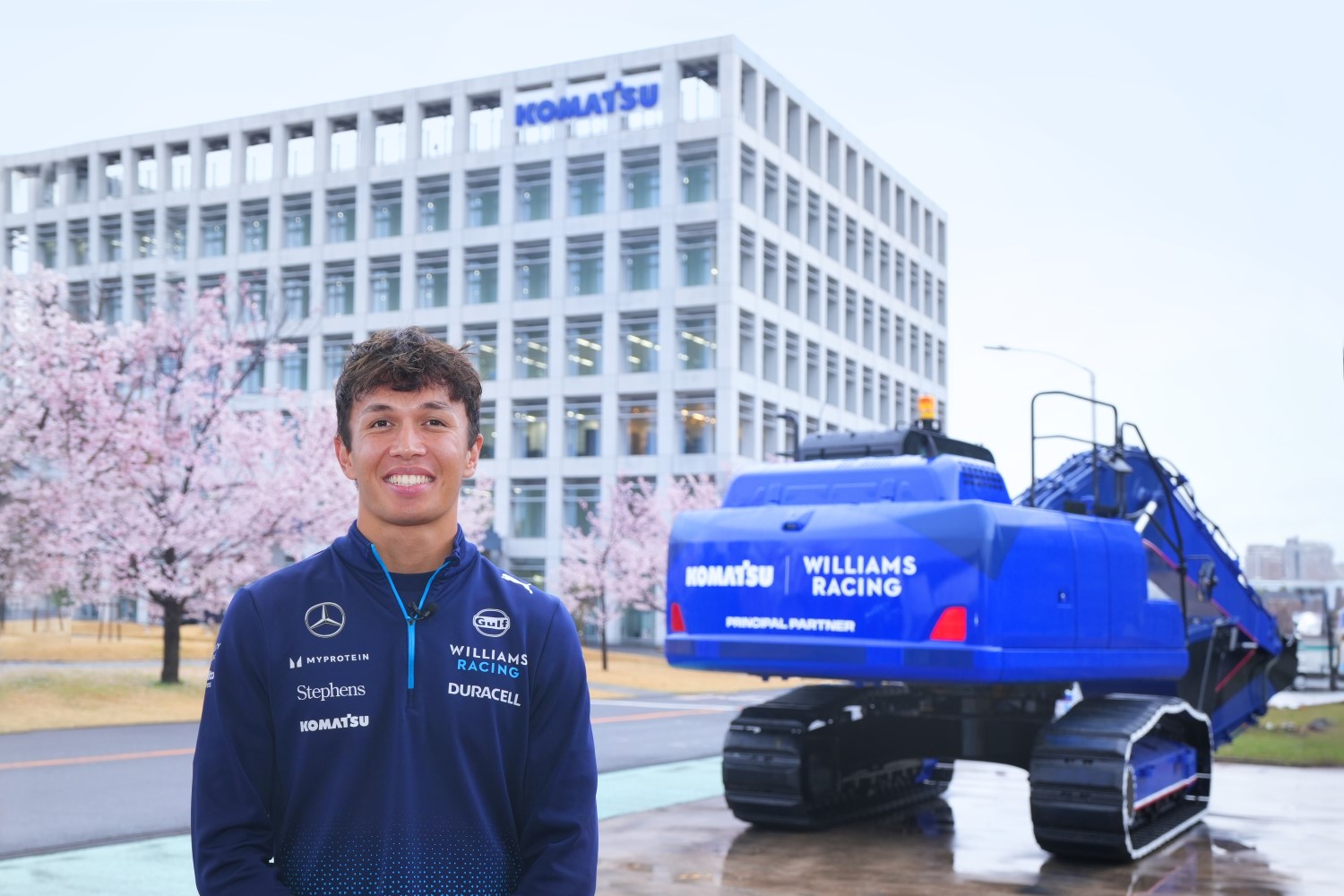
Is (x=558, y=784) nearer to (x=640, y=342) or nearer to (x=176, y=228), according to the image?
(x=640, y=342)

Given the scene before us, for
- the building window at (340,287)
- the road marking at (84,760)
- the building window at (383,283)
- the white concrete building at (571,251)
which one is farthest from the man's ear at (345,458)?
the building window at (340,287)

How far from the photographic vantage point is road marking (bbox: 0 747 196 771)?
16.5 m

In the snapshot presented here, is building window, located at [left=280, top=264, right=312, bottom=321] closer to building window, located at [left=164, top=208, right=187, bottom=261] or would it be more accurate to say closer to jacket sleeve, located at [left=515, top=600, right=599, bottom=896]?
building window, located at [left=164, top=208, right=187, bottom=261]

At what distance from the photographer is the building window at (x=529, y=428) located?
66.1 m

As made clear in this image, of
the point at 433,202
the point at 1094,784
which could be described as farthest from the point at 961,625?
the point at 433,202

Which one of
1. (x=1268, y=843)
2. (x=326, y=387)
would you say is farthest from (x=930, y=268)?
(x=1268, y=843)

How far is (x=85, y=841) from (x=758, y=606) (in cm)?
558

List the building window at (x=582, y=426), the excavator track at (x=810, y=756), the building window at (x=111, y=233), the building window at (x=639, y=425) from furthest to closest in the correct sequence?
the building window at (x=111, y=233)
the building window at (x=582, y=426)
the building window at (x=639, y=425)
the excavator track at (x=810, y=756)

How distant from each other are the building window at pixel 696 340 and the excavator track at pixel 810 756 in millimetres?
49197

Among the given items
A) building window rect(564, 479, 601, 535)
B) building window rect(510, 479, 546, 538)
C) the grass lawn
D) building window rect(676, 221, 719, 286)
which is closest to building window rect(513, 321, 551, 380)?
building window rect(510, 479, 546, 538)

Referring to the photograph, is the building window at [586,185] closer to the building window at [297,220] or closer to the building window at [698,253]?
the building window at [698,253]

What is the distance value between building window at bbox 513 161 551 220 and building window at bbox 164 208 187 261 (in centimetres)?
2046

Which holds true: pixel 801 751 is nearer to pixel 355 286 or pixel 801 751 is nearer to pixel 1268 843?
pixel 1268 843

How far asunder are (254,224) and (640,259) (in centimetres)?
2251
